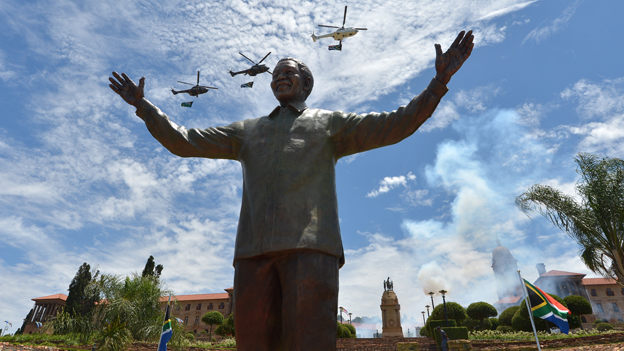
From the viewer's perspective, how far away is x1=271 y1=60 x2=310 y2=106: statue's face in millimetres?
2701

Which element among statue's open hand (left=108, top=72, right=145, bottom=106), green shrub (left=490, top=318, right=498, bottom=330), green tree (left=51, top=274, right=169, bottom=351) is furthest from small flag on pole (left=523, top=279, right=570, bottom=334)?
green shrub (left=490, top=318, right=498, bottom=330)

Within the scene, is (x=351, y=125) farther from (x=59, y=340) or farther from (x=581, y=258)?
(x=59, y=340)

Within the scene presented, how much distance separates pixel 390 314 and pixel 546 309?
108 feet

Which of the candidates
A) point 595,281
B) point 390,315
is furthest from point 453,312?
point 595,281

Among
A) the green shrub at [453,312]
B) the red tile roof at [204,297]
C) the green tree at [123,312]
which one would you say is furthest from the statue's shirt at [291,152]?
the red tile roof at [204,297]

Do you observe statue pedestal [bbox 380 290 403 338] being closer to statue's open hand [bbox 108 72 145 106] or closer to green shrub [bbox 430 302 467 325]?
green shrub [bbox 430 302 467 325]

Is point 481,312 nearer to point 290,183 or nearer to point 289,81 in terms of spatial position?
point 289,81

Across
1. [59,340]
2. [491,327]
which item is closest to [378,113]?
[59,340]

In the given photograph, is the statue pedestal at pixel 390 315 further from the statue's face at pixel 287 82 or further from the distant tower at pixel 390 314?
the statue's face at pixel 287 82

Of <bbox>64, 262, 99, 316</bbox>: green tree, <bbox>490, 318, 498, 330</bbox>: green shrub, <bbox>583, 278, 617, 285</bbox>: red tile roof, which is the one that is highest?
<bbox>583, 278, 617, 285</bbox>: red tile roof

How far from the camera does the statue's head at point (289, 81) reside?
270cm

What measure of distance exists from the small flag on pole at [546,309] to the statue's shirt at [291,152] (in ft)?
35.2

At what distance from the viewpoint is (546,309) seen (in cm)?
1052

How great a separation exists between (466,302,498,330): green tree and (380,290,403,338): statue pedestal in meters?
8.69
